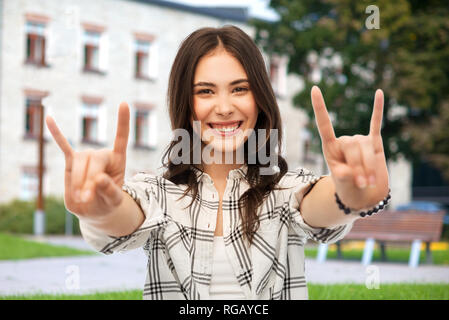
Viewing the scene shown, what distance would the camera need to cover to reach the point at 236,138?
260 cm

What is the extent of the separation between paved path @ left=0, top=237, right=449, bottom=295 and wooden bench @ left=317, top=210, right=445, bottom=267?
0.84 ft

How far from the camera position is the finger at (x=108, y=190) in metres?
2.01

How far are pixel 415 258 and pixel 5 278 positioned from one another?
5.95m

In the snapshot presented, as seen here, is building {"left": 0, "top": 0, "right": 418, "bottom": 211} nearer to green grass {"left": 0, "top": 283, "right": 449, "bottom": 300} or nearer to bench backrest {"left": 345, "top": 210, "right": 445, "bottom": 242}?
bench backrest {"left": 345, "top": 210, "right": 445, "bottom": 242}

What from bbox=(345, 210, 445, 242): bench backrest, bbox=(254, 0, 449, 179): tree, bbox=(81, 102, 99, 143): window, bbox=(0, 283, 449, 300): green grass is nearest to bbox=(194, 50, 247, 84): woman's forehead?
bbox=(0, 283, 449, 300): green grass

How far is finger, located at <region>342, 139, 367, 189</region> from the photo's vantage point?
2.02m

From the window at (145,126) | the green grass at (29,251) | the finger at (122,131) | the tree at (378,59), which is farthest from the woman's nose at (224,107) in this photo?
the window at (145,126)

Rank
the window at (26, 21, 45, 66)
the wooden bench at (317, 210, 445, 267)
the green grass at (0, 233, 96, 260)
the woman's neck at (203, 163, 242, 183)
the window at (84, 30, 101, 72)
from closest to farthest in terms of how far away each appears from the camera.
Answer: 1. the woman's neck at (203, 163, 242, 183)
2. the wooden bench at (317, 210, 445, 267)
3. the green grass at (0, 233, 96, 260)
4. the window at (26, 21, 45, 66)
5. the window at (84, 30, 101, 72)

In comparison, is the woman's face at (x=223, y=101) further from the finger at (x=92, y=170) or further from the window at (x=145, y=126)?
the window at (x=145, y=126)

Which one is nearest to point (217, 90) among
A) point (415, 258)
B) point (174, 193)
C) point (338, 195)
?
point (174, 193)

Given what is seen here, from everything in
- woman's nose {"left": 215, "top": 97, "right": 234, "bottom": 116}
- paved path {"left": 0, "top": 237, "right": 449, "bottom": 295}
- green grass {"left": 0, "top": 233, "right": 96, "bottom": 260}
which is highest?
woman's nose {"left": 215, "top": 97, "right": 234, "bottom": 116}

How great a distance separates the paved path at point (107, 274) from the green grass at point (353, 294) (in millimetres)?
724

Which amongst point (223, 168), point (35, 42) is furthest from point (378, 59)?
point (223, 168)
